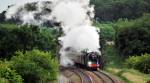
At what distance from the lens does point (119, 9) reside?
114m

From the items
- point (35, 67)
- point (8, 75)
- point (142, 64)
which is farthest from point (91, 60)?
point (8, 75)

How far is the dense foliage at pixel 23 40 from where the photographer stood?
56.9 m

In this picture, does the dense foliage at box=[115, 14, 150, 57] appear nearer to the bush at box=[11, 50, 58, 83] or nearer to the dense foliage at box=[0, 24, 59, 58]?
the dense foliage at box=[0, 24, 59, 58]

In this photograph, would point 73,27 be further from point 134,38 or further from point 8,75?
point 8,75

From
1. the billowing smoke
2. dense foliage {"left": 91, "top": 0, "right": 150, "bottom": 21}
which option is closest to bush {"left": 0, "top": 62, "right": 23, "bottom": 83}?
the billowing smoke

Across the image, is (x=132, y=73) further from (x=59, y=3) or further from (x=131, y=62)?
(x=59, y=3)

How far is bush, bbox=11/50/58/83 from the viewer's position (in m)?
34.1

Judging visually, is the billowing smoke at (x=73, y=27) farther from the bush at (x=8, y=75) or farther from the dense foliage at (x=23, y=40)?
the bush at (x=8, y=75)

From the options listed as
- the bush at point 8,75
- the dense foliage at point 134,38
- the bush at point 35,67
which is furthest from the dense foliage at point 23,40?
the bush at point 8,75

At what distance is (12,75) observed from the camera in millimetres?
30469

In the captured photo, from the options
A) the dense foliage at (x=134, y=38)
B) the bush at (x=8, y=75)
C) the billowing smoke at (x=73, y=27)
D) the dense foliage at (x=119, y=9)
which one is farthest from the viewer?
the dense foliage at (x=119, y=9)

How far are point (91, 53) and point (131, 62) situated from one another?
6725 mm

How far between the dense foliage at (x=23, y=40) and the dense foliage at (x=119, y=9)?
4743 centimetres

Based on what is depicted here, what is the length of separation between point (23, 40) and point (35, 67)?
2440cm
